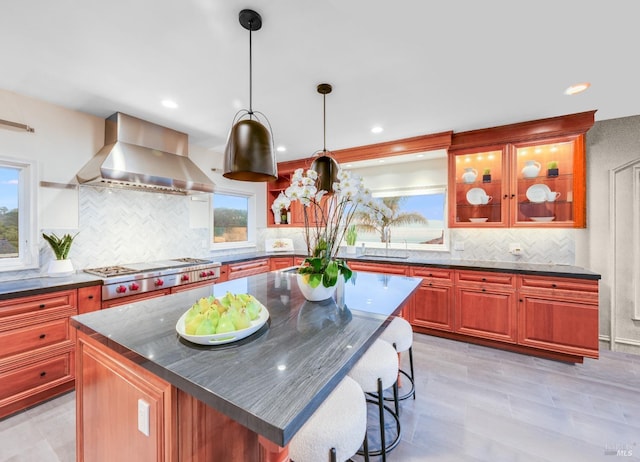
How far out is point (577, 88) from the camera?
→ 2.38 m

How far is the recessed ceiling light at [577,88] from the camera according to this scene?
91.6 inches

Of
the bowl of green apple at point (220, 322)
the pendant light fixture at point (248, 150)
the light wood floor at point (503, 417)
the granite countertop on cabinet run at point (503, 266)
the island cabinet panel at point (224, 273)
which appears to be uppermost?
the pendant light fixture at point (248, 150)

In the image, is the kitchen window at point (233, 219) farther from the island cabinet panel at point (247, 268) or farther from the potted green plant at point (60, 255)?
the potted green plant at point (60, 255)

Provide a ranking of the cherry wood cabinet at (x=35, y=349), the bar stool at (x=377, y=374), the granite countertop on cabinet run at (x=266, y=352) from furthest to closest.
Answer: the cherry wood cabinet at (x=35, y=349) → the bar stool at (x=377, y=374) → the granite countertop on cabinet run at (x=266, y=352)

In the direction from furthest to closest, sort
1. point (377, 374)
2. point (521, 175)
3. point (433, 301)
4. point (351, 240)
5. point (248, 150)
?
point (351, 240) → point (433, 301) → point (521, 175) → point (377, 374) → point (248, 150)

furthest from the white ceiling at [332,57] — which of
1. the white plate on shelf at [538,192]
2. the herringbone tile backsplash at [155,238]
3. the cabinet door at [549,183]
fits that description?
the herringbone tile backsplash at [155,238]

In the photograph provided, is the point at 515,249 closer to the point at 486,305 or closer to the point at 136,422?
the point at 486,305

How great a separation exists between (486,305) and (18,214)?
4.75 m

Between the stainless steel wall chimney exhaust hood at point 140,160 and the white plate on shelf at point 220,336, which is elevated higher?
the stainless steel wall chimney exhaust hood at point 140,160

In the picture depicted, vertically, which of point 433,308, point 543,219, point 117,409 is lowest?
point 433,308

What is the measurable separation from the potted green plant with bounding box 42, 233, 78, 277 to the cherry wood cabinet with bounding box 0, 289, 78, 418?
1.36ft

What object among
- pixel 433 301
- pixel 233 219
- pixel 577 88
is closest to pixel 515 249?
pixel 433 301

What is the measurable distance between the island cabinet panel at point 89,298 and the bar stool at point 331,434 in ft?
7.66

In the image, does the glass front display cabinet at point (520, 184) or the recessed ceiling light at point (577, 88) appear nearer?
the recessed ceiling light at point (577, 88)
